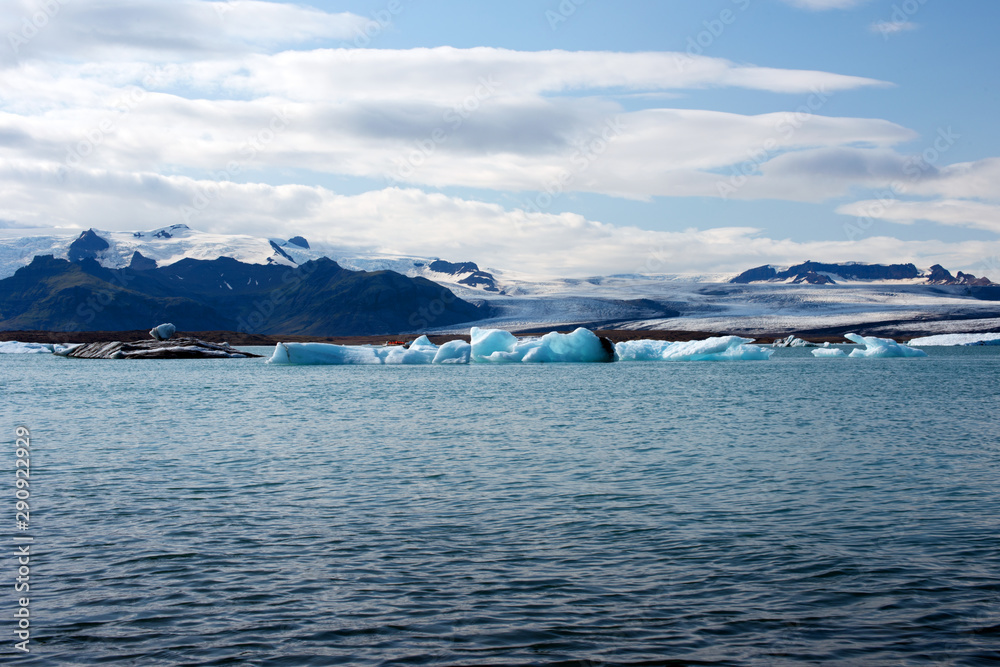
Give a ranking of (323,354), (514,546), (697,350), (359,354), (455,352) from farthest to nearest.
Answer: (697,350) < (359,354) < (455,352) < (323,354) < (514,546)

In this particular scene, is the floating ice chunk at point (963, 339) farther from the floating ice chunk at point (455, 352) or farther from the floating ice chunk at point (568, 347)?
the floating ice chunk at point (455, 352)

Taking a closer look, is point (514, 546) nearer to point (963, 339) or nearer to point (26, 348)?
point (26, 348)

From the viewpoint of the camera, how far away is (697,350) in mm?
73688

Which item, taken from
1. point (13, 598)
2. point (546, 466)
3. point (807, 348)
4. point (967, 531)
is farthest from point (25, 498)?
point (807, 348)

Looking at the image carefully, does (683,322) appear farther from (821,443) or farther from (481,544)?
(481,544)

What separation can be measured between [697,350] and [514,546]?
66422 mm

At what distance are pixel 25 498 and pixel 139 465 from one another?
11.7 feet

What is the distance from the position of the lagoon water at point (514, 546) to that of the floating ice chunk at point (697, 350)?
50967mm

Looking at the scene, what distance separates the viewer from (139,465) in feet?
53.2

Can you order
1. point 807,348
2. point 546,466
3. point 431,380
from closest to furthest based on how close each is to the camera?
point 546,466 → point 431,380 → point 807,348

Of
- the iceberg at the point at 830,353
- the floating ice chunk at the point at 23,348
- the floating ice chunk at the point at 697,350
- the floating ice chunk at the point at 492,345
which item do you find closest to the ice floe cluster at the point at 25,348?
the floating ice chunk at the point at 23,348

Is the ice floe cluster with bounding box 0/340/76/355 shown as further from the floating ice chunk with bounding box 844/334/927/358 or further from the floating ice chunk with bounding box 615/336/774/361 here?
the floating ice chunk with bounding box 844/334/927/358

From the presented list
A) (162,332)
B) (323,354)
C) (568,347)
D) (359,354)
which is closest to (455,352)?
(359,354)

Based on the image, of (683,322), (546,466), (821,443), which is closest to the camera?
(546,466)
